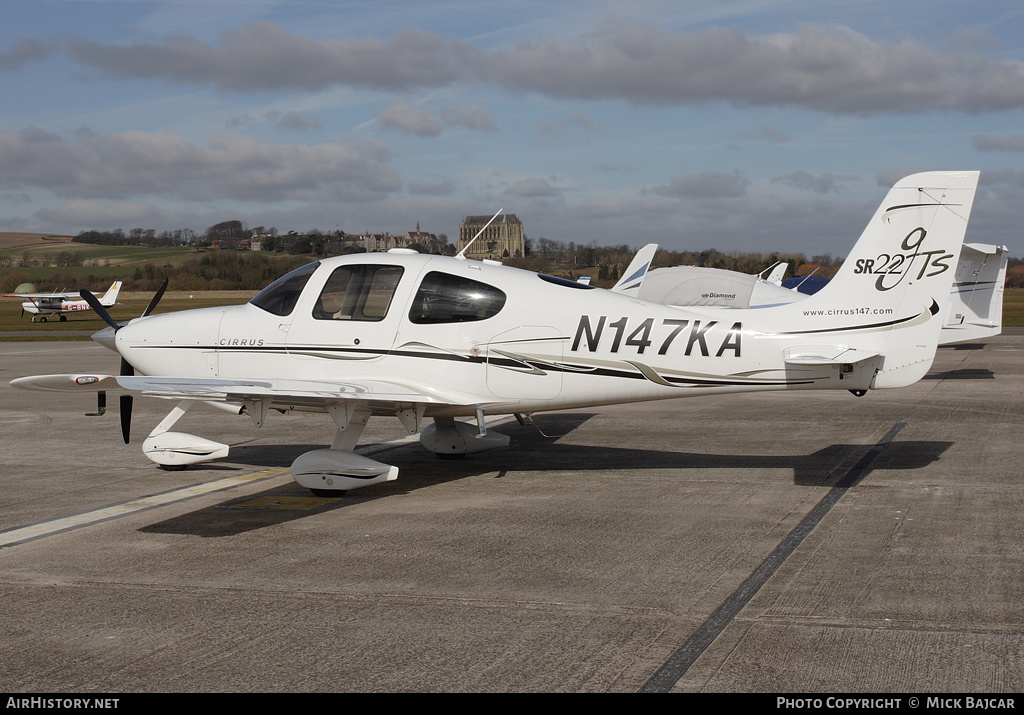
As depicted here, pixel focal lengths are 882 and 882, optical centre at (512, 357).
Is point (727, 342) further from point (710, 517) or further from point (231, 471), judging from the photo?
point (231, 471)

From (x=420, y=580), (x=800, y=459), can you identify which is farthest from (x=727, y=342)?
(x=420, y=580)

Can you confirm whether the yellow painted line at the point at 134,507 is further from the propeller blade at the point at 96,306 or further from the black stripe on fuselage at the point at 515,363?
the propeller blade at the point at 96,306

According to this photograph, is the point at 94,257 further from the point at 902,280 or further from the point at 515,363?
the point at 902,280

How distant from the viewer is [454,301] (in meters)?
8.95

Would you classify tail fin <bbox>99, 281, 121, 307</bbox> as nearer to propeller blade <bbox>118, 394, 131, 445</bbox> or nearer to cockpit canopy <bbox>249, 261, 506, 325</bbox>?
propeller blade <bbox>118, 394, 131, 445</bbox>

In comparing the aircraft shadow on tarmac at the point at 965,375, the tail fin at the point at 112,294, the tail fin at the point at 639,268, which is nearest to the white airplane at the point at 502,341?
the aircraft shadow on tarmac at the point at 965,375

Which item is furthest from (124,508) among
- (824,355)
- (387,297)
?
(824,355)

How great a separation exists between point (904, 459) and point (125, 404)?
29.4 ft

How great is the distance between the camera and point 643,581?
5.89m

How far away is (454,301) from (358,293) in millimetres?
1014

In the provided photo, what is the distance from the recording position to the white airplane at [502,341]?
822 cm

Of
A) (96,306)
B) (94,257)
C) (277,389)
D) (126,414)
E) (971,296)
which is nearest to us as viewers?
(277,389)

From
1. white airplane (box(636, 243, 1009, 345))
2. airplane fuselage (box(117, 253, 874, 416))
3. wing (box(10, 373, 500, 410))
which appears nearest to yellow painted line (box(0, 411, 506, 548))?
wing (box(10, 373, 500, 410))

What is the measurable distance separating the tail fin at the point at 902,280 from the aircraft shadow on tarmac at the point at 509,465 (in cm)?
153
